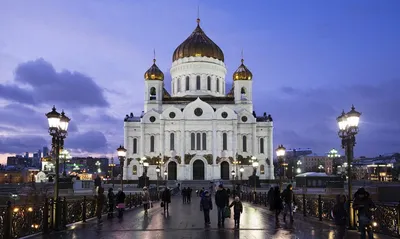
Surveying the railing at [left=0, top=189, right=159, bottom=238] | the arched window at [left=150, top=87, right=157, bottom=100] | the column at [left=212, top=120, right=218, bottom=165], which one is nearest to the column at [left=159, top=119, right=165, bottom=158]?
the arched window at [left=150, top=87, right=157, bottom=100]

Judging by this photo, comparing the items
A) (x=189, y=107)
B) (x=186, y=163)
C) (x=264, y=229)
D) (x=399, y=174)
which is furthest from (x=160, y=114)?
(x=264, y=229)

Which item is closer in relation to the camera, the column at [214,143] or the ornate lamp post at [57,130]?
the ornate lamp post at [57,130]

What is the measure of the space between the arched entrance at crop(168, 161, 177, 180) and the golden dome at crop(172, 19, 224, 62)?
2091 cm

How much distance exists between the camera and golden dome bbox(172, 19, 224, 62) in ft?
265

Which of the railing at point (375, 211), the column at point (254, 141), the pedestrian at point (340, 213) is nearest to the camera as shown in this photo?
the railing at point (375, 211)

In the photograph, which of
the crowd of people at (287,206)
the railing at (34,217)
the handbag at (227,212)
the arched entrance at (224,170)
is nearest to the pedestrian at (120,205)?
the crowd of people at (287,206)

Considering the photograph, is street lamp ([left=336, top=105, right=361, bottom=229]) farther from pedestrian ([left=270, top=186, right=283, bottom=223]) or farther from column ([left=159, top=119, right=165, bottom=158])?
column ([left=159, top=119, right=165, bottom=158])

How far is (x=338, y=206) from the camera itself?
15914mm

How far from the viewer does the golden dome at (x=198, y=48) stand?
80.7 metres

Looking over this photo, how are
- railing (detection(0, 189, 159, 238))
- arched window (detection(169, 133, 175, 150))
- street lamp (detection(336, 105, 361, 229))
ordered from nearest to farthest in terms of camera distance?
railing (detection(0, 189, 159, 238))
street lamp (detection(336, 105, 361, 229))
arched window (detection(169, 133, 175, 150))

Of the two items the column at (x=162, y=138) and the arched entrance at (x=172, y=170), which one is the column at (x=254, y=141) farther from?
the column at (x=162, y=138)

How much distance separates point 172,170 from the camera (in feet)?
240

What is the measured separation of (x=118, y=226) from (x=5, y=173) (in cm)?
10643

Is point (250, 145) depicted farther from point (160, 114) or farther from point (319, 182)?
point (319, 182)
